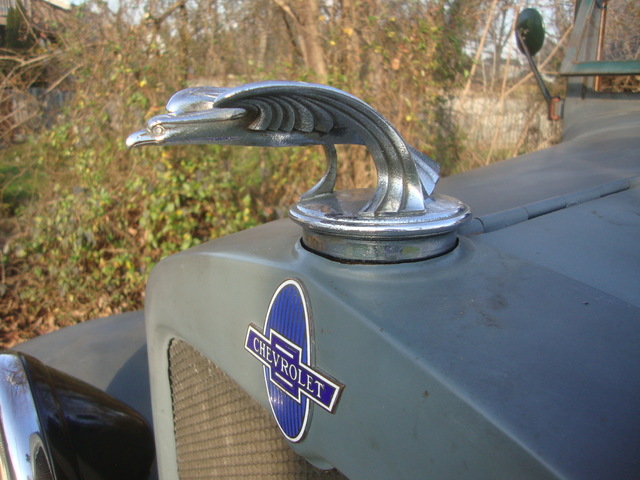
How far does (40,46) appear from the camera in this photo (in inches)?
228

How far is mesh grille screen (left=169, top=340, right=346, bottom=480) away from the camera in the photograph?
3.60 feet

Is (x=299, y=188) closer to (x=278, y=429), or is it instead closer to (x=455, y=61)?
(x=455, y=61)

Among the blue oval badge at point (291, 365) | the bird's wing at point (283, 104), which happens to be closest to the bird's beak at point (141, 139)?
the bird's wing at point (283, 104)

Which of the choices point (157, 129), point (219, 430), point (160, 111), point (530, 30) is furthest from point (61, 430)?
point (160, 111)

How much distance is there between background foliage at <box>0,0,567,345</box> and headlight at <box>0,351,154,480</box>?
2870 mm

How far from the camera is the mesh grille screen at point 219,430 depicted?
110cm

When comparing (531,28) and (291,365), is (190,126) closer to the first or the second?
(291,365)

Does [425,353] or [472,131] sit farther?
[472,131]

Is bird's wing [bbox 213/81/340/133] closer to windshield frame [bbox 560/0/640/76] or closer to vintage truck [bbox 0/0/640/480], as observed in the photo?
vintage truck [bbox 0/0/640/480]

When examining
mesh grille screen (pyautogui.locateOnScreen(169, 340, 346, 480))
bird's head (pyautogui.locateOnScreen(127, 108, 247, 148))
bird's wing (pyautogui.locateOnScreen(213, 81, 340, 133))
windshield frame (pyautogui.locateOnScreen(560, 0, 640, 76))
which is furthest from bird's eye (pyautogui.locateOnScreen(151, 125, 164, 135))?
windshield frame (pyautogui.locateOnScreen(560, 0, 640, 76))

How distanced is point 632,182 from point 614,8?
122 cm

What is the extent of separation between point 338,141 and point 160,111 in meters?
4.07

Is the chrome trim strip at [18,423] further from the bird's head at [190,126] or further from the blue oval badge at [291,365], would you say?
the bird's head at [190,126]

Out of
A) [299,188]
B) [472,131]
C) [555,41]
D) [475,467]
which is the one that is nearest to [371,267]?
[475,467]
